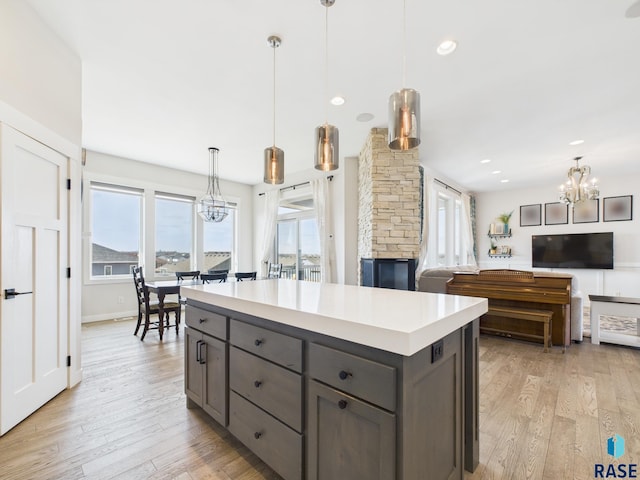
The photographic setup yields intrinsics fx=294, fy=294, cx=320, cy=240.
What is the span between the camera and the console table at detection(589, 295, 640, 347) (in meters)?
3.46

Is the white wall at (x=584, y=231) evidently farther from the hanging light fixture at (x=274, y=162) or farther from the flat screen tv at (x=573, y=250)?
the hanging light fixture at (x=274, y=162)

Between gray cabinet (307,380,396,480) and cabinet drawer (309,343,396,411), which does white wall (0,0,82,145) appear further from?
gray cabinet (307,380,396,480)

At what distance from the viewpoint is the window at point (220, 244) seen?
21.6ft

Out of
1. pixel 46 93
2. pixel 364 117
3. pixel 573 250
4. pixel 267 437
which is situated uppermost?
pixel 364 117

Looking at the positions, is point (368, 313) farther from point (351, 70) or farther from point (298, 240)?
point (298, 240)

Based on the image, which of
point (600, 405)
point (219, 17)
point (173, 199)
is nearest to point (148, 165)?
A: point (173, 199)

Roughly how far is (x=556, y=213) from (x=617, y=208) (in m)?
1.05

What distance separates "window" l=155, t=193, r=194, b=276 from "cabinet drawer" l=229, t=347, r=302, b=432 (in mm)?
4858

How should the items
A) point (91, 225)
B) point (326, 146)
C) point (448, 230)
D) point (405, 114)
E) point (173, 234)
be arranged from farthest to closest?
point (448, 230), point (173, 234), point (91, 225), point (326, 146), point (405, 114)

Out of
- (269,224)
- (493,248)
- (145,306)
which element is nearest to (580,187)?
(493,248)

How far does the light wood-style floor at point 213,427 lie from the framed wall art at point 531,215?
5245mm

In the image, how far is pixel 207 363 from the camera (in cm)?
195

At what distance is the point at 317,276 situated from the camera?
19.8 ft

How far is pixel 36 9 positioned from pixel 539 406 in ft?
15.7
